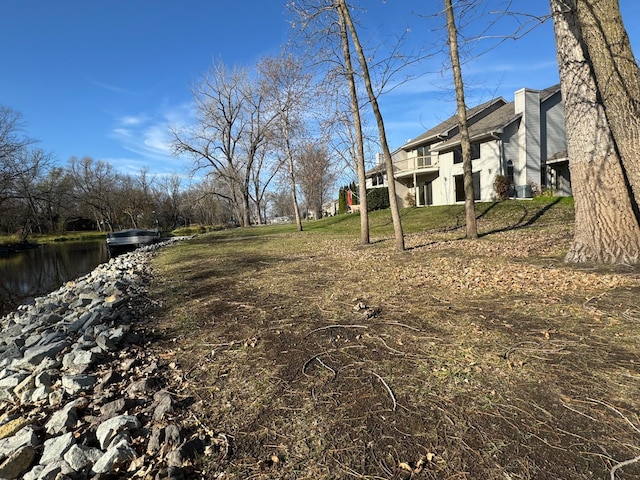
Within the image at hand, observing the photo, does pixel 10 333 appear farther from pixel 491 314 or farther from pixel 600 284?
pixel 600 284

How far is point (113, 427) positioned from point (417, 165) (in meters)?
26.1

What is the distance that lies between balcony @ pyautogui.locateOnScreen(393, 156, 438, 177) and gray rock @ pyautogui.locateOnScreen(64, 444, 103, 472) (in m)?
25.1

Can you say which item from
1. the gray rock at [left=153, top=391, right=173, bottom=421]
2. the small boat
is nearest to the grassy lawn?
the gray rock at [left=153, top=391, right=173, bottom=421]

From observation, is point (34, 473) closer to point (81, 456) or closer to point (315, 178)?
point (81, 456)

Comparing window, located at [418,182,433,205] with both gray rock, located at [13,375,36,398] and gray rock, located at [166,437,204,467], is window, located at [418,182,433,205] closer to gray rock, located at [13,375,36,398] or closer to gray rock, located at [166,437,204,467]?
gray rock, located at [13,375,36,398]

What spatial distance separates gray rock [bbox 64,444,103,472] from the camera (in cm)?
189

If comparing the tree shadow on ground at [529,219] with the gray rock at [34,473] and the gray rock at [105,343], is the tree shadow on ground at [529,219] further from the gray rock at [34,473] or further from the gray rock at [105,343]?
the gray rock at [34,473]

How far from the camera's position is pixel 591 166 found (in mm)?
5031

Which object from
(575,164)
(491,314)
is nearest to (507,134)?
(575,164)

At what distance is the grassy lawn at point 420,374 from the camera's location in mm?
1777

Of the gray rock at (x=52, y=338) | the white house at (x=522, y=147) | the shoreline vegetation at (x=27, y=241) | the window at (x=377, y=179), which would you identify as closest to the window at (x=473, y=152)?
the white house at (x=522, y=147)

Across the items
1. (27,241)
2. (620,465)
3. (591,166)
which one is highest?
(591,166)

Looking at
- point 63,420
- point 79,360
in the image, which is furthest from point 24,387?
point 63,420

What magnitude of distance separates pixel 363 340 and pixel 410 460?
149 cm
